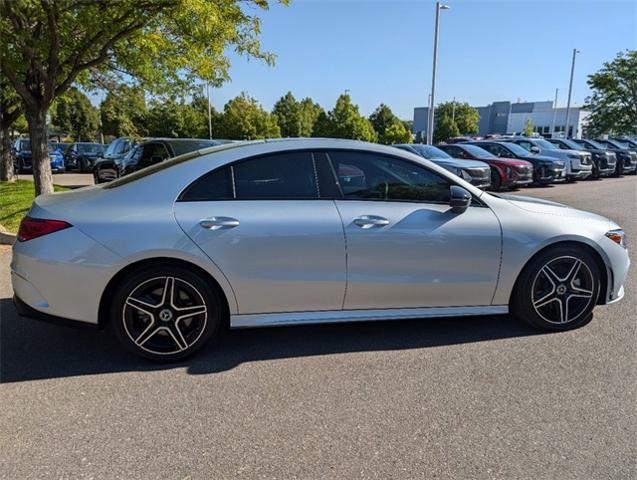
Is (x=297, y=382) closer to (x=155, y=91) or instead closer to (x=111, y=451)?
(x=111, y=451)

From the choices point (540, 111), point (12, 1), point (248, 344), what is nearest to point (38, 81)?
point (12, 1)

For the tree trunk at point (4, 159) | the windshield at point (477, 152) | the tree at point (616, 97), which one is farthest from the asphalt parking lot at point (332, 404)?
the tree at point (616, 97)

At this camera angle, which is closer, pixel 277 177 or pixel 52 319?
pixel 52 319

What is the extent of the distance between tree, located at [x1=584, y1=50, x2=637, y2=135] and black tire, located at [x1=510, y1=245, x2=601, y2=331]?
40282mm

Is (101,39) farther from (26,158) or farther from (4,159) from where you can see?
(26,158)

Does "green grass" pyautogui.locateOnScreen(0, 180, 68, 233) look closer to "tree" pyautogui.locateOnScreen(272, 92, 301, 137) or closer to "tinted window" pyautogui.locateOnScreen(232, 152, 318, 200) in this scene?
"tinted window" pyautogui.locateOnScreen(232, 152, 318, 200)

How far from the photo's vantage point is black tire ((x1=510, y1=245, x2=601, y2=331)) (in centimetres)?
394

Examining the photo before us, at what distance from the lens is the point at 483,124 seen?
96500 mm

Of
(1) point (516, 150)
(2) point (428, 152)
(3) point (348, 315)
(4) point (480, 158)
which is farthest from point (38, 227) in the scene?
(1) point (516, 150)

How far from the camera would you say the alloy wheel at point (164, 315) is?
338cm

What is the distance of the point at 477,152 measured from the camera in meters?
16.2

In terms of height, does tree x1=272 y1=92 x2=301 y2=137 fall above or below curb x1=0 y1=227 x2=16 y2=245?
above

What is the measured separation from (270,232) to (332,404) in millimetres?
1242

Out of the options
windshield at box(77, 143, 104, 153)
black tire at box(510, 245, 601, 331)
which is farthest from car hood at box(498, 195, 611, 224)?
windshield at box(77, 143, 104, 153)
